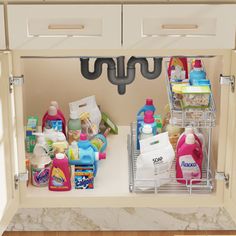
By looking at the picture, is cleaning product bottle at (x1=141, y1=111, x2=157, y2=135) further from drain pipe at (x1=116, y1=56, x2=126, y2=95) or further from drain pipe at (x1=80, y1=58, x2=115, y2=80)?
drain pipe at (x1=80, y1=58, x2=115, y2=80)

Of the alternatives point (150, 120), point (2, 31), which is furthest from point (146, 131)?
point (2, 31)

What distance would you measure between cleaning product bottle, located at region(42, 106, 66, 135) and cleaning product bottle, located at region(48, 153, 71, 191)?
371mm

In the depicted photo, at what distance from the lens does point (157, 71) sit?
2955mm

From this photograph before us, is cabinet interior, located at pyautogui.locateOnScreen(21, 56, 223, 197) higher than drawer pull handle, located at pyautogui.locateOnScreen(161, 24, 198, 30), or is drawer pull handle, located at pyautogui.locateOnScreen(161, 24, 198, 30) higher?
drawer pull handle, located at pyautogui.locateOnScreen(161, 24, 198, 30)

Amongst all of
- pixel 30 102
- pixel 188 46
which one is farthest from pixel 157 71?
pixel 30 102

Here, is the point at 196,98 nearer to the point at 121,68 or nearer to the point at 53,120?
the point at 121,68

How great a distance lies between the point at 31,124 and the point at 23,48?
2.45ft

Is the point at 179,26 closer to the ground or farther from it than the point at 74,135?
farther from it

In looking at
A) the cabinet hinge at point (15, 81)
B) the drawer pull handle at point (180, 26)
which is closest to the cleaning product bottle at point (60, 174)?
the cabinet hinge at point (15, 81)

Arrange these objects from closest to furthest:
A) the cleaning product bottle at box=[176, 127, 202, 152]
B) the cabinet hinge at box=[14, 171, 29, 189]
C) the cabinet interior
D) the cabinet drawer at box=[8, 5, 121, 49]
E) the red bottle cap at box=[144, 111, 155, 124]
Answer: the cabinet drawer at box=[8, 5, 121, 49] < the cabinet hinge at box=[14, 171, 29, 189] < the cleaning product bottle at box=[176, 127, 202, 152] < the red bottle cap at box=[144, 111, 155, 124] < the cabinet interior

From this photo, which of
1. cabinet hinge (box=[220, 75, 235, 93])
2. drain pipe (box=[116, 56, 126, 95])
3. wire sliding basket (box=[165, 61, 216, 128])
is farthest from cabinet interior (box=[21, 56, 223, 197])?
cabinet hinge (box=[220, 75, 235, 93])

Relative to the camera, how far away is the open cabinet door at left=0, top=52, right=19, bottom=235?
92.7 inches

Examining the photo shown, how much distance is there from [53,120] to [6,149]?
0.65m

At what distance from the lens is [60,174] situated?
8.79 feet
